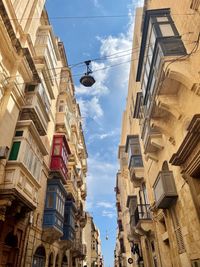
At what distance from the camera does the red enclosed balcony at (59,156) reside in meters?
16.1

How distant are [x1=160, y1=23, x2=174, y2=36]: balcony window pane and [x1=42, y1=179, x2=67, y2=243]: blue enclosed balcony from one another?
37.8ft

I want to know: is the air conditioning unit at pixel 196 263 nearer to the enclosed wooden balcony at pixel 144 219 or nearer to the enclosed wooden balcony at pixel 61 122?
the enclosed wooden balcony at pixel 144 219

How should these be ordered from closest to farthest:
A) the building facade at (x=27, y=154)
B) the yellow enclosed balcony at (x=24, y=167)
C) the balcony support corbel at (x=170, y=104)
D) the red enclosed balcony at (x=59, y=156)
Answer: the balcony support corbel at (x=170, y=104)
the yellow enclosed balcony at (x=24, y=167)
the building facade at (x=27, y=154)
the red enclosed balcony at (x=59, y=156)

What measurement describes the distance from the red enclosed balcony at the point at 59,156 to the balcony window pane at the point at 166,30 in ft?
37.1

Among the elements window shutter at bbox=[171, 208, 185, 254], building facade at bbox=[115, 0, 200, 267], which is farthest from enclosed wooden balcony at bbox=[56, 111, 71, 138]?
window shutter at bbox=[171, 208, 185, 254]

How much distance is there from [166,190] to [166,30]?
6.42m

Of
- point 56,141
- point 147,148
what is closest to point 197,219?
point 147,148

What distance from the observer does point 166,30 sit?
8.74 metres

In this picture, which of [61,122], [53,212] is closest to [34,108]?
[53,212]

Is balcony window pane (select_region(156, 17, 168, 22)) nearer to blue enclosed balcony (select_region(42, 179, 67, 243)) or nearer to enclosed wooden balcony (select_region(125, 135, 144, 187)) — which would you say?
enclosed wooden balcony (select_region(125, 135, 144, 187))

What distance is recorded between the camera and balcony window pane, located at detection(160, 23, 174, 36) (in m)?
8.62

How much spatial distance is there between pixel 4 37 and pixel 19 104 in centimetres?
314

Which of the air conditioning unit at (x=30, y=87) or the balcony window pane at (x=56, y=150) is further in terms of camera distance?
the balcony window pane at (x=56, y=150)

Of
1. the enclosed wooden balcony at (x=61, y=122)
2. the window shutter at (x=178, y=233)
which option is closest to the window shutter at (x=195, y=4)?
the window shutter at (x=178, y=233)
